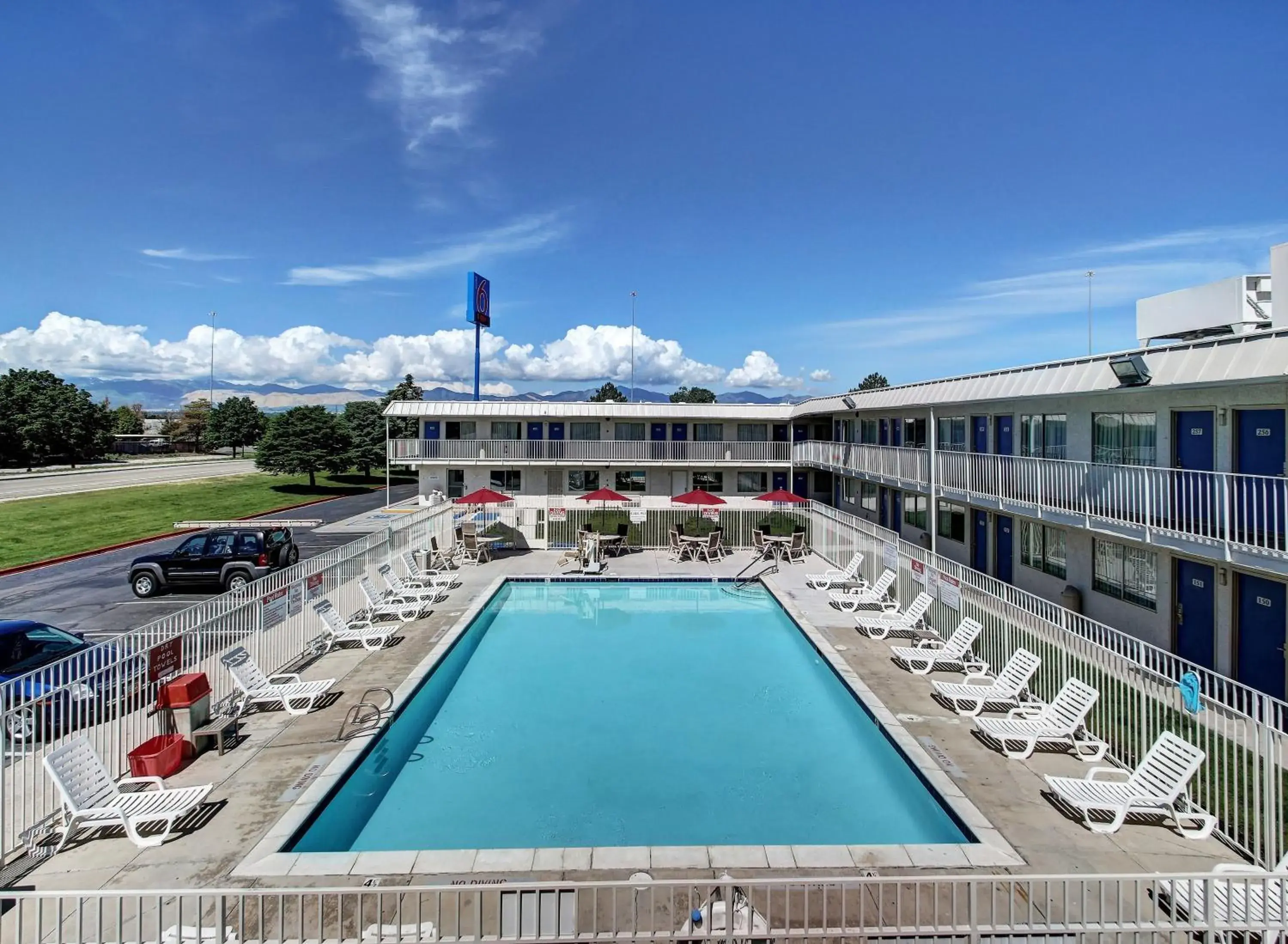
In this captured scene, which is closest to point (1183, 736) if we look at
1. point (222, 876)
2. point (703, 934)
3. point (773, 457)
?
point (703, 934)

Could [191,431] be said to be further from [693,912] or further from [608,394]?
[693,912]

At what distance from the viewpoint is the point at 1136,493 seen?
1264cm

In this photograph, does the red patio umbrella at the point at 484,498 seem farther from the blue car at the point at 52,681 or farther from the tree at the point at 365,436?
the tree at the point at 365,436

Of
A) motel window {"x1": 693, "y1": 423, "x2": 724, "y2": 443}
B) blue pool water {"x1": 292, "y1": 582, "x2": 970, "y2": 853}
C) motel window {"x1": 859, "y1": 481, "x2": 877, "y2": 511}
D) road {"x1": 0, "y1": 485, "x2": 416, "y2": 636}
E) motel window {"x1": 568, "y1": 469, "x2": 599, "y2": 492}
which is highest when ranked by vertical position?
motel window {"x1": 693, "y1": 423, "x2": 724, "y2": 443}

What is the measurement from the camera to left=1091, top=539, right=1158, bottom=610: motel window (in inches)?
545

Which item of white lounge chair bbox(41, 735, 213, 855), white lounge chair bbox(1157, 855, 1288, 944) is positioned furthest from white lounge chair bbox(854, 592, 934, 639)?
white lounge chair bbox(41, 735, 213, 855)

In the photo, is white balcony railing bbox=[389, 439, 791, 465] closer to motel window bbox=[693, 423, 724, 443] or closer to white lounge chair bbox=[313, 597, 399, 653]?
motel window bbox=[693, 423, 724, 443]

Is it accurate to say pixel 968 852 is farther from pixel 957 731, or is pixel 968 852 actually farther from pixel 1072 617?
pixel 1072 617

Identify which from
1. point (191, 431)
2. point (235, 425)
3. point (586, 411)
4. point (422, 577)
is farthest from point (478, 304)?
point (191, 431)

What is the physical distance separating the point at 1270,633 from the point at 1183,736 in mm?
4562

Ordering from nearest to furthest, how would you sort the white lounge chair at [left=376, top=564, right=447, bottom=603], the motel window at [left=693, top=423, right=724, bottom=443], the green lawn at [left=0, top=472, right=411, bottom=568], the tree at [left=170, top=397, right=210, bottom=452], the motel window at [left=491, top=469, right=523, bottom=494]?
the white lounge chair at [left=376, top=564, right=447, bottom=603], the green lawn at [left=0, top=472, right=411, bottom=568], the motel window at [left=491, top=469, right=523, bottom=494], the motel window at [left=693, top=423, right=724, bottom=443], the tree at [left=170, top=397, right=210, bottom=452]

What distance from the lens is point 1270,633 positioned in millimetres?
11219

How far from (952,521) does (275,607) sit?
19.7 metres

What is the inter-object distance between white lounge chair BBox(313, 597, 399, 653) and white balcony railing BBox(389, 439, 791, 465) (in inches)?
700
